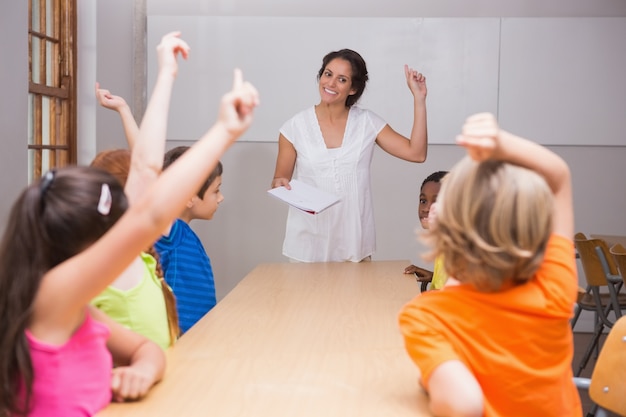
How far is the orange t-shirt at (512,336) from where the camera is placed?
143cm

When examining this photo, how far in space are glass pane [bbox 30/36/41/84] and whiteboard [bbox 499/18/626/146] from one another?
9.89ft

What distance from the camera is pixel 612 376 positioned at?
1.94 meters

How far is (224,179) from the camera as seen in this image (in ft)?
20.2

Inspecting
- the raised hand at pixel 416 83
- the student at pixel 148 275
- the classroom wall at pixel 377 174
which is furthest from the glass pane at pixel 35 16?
the student at pixel 148 275

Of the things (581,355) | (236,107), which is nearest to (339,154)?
(581,355)

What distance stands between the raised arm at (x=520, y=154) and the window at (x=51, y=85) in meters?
3.88

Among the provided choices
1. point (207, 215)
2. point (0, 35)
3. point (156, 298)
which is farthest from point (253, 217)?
point (156, 298)

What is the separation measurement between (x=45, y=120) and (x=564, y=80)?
340 centimetres

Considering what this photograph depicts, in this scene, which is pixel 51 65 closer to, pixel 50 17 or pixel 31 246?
pixel 50 17

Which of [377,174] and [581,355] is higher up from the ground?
[377,174]

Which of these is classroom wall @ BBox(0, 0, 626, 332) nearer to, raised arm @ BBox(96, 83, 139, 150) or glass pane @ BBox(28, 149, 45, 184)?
glass pane @ BBox(28, 149, 45, 184)

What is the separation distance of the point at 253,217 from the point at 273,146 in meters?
0.52

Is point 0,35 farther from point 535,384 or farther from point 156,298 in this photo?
point 535,384

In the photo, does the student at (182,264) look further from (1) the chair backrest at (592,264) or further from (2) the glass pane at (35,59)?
(1) the chair backrest at (592,264)
